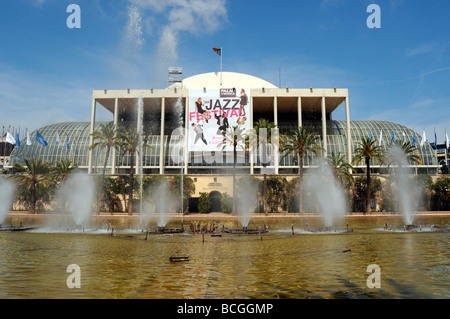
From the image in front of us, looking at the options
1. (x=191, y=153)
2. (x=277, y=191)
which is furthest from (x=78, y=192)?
(x=277, y=191)

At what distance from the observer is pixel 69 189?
186 feet

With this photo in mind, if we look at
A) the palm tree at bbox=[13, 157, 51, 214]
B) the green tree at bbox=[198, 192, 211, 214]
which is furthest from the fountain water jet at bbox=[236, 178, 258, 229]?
the palm tree at bbox=[13, 157, 51, 214]

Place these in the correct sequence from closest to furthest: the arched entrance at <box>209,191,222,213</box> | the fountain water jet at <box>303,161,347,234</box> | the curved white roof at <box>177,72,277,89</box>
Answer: the fountain water jet at <box>303,161,347,234</box> < the arched entrance at <box>209,191,222,213</box> < the curved white roof at <box>177,72,277,89</box>

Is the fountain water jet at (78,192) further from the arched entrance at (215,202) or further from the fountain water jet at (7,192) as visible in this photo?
the arched entrance at (215,202)

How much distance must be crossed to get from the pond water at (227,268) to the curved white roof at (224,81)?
5743 cm

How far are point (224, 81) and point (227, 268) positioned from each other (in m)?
66.5

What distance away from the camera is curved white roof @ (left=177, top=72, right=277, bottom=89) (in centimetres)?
7494

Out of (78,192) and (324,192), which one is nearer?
(324,192)

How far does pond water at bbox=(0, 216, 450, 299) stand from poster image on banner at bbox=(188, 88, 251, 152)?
42.6 m

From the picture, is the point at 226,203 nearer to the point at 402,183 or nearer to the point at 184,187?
the point at 184,187

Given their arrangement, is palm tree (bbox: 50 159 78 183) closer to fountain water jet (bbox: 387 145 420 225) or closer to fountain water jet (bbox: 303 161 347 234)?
fountain water jet (bbox: 303 161 347 234)

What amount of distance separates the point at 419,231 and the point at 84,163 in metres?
63.5

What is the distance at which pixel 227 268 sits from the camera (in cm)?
1382

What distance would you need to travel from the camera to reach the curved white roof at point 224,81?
74.9m
